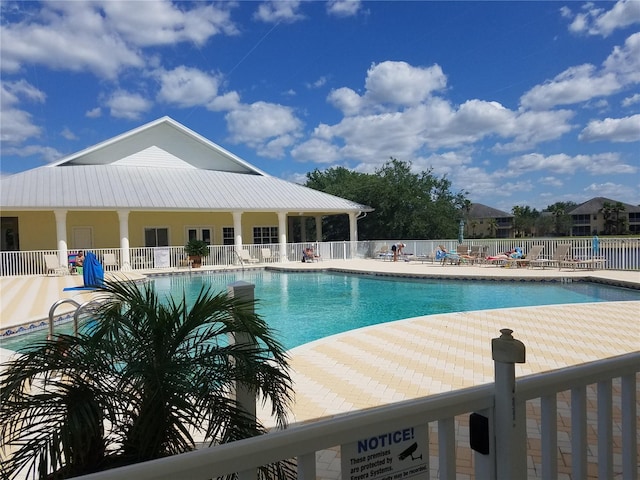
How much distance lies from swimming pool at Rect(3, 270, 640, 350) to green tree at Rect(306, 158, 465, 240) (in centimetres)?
1422

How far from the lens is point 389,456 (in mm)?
1441

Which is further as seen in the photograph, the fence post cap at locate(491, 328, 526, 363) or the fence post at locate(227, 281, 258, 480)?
the fence post at locate(227, 281, 258, 480)

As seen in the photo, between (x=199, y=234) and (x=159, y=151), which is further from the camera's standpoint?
(x=159, y=151)

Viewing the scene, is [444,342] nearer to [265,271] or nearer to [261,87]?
[265,271]

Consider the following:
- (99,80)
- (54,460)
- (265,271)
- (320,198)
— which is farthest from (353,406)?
(99,80)

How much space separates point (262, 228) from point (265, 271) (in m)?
6.62

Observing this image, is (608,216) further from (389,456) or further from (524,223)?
(389,456)

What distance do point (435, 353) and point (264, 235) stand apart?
73.7 ft

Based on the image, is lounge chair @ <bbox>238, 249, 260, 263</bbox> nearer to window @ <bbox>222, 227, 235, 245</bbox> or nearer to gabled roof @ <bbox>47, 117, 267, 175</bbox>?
window @ <bbox>222, 227, 235, 245</bbox>

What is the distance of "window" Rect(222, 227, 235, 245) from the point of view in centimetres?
2674

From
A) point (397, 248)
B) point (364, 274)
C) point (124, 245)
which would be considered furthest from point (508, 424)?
point (397, 248)

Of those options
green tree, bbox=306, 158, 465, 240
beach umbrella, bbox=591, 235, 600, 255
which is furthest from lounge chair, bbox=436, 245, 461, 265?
green tree, bbox=306, 158, 465, 240

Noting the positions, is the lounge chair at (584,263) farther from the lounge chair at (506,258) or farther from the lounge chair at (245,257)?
the lounge chair at (245,257)

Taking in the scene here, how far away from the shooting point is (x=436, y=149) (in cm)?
4141
